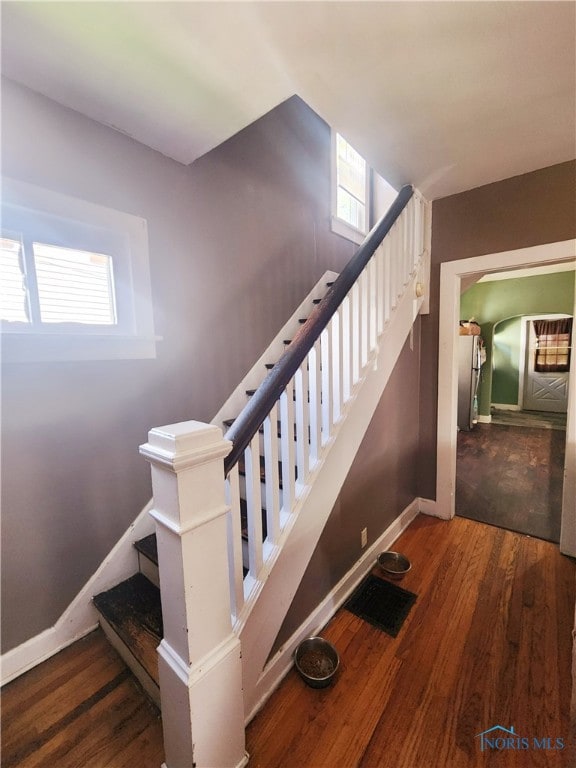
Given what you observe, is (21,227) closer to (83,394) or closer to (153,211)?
(153,211)

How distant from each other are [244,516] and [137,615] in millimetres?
643

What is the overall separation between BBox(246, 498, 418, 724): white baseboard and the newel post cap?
103 centimetres

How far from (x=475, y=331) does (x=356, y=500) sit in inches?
193

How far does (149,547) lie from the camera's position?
160 cm

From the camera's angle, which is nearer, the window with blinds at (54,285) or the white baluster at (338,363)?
the window with blinds at (54,285)

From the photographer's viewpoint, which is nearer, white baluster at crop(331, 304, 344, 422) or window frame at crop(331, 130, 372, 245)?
white baluster at crop(331, 304, 344, 422)

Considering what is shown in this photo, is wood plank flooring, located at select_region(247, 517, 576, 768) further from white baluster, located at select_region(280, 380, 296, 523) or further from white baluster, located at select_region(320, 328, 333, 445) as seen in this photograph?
white baluster, located at select_region(320, 328, 333, 445)

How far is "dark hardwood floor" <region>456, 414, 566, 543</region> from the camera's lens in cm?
240

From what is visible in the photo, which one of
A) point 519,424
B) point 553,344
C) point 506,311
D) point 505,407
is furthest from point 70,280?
point 505,407

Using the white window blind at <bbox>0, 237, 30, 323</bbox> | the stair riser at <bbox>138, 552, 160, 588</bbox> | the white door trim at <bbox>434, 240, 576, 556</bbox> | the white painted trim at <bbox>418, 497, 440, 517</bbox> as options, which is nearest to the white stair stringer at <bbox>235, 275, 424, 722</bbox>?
the stair riser at <bbox>138, 552, 160, 588</bbox>

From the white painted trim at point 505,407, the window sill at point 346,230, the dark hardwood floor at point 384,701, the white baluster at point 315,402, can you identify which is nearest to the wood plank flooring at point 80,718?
the dark hardwood floor at point 384,701

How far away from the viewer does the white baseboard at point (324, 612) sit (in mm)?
1214

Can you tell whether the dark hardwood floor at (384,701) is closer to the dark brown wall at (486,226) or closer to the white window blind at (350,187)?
the dark brown wall at (486,226)

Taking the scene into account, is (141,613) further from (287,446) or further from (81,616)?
(287,446)
